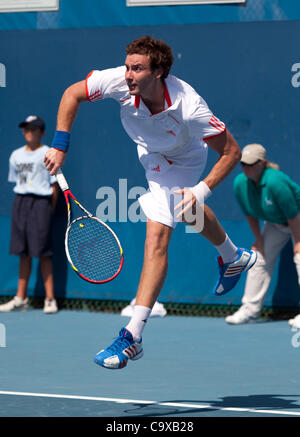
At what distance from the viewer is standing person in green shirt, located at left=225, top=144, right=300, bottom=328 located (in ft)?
28.6

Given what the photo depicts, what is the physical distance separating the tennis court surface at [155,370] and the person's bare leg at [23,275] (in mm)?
276

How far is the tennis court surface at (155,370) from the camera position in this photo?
5656 millimetres

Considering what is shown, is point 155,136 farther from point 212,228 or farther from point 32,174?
point 32,174

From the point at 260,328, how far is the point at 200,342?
88 cm

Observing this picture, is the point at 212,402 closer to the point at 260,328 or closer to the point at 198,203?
the point at 198,203

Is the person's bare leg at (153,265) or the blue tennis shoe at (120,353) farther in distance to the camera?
the person's bare leg at (153,265)

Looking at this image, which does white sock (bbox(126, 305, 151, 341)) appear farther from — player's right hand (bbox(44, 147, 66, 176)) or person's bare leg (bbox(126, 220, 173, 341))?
player's right hand (bbox(44, 147, 66, 176))

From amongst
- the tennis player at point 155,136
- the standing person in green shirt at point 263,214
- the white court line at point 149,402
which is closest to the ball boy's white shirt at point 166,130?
the tennis player at point 155,136

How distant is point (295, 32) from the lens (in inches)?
362

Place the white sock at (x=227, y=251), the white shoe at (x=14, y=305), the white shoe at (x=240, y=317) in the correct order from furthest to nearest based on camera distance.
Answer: the white shoe at (x=14, y=305) → the white shoe at (x=240, y=317) → the white sock at (x=227, y=251)

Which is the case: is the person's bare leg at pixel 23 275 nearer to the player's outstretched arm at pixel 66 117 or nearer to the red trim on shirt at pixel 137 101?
the player's outstretched arm at pixel 66 117

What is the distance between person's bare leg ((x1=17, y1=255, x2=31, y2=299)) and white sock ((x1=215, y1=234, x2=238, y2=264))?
3.87 meters

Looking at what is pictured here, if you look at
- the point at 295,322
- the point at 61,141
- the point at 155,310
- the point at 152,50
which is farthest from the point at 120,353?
the point at 155,310
